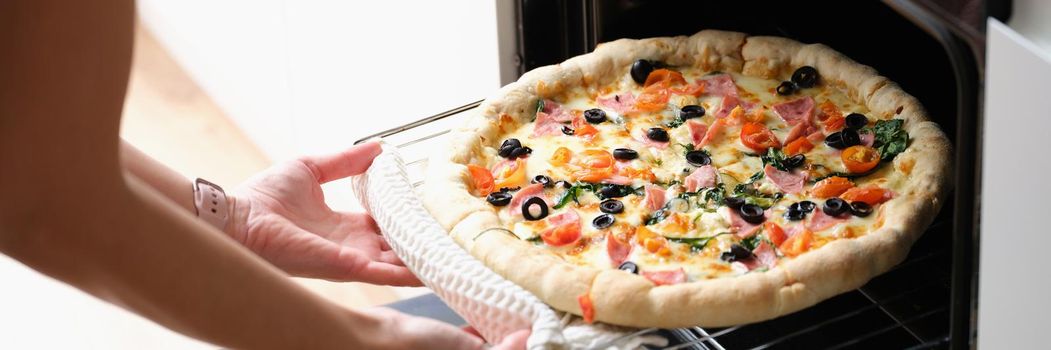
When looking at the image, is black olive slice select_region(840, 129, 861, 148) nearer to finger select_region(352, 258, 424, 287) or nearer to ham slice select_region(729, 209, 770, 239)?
ham slice select_region(729, 209, 770, 239)

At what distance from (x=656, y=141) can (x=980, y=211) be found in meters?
0.51

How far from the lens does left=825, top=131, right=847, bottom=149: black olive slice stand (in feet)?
4.45

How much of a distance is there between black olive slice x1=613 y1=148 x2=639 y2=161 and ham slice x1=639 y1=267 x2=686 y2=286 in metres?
0.23

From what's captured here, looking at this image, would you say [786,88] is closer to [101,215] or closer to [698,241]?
[698,241]

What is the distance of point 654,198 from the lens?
4.29ft

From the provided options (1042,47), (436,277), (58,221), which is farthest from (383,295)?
(1042,47)

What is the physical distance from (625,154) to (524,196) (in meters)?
0.13

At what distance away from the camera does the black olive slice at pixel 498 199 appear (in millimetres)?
1316

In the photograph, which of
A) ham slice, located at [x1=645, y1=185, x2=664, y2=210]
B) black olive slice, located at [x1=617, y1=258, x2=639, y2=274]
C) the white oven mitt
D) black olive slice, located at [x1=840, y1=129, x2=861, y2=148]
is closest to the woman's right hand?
the white oven mitt

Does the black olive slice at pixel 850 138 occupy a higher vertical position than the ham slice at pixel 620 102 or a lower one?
higher

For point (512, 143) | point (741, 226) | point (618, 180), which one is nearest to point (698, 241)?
point (741, 226)

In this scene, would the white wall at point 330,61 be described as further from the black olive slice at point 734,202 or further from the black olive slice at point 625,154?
the black olive slice at point 734,202

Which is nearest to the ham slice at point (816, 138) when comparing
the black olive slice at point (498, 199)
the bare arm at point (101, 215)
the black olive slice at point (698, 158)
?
the black olive slice at point (698, 158)

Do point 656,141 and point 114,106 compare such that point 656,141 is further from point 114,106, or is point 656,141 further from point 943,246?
point 114,106
